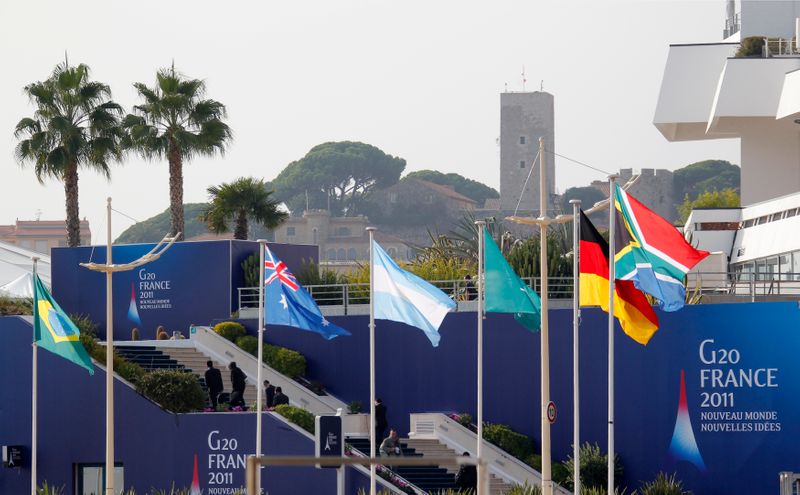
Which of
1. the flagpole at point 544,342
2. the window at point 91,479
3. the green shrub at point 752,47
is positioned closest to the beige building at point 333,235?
the green shrub at point 752,47

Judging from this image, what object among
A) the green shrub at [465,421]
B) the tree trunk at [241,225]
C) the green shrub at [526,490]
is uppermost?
the tree trunk at [241,225]

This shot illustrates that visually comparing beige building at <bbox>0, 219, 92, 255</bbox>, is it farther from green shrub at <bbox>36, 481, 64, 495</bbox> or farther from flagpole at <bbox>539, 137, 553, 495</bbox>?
flagpole at <bbox>539, 137, 553, 495</bbox>

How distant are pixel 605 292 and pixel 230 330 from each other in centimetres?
1429

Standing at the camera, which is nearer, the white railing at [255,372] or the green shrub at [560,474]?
the green shrub at [560,474]

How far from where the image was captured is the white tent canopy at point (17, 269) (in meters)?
50.2

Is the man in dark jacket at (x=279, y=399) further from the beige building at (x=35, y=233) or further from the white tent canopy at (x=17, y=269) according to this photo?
the beige building at (x=35, y=233)

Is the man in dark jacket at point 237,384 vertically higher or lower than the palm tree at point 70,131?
lower

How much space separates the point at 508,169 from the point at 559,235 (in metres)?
84.6

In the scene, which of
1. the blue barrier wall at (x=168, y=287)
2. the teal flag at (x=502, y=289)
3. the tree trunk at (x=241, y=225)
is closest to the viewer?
the teal flag at (x=502, y=289)

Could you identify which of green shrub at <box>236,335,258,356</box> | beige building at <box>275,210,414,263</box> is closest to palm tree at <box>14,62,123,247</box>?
green shrub at <box>236,335,258,356</box>

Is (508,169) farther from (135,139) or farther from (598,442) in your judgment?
(598,442)

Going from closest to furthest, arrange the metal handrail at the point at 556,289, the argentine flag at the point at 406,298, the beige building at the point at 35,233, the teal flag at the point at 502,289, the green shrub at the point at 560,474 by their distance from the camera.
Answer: the argentine flag at the point at 406,298 → the teal flag at the point at 502,289 → the green shrub at the point at 560,474 → the metal handrail at the point at 556,289 → the beige building at the point at 35,233

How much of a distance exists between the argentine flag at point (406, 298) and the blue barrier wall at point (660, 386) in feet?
23.3

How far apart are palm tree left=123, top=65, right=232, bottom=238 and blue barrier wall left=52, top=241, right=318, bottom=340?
528cm
